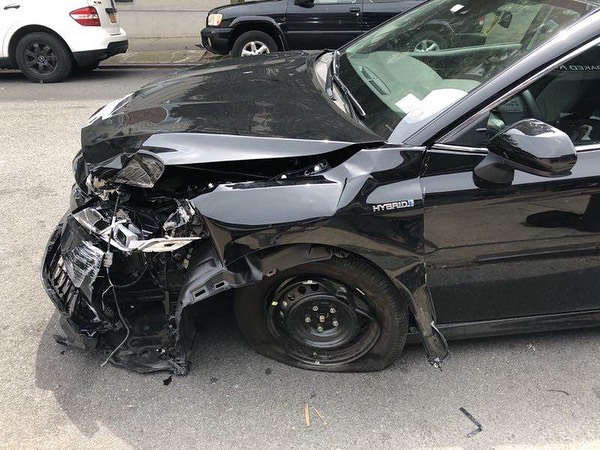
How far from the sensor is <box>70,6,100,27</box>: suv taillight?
766 cm

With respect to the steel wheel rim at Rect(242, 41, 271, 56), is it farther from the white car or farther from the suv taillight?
the suv taillight

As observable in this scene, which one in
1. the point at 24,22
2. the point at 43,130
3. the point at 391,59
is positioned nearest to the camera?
the point at 391,59

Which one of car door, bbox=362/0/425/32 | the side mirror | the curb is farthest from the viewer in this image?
the curb

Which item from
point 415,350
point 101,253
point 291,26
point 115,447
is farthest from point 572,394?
Answer: point 291,26

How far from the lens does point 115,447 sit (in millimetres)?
2111

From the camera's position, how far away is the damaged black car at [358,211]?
2.01m

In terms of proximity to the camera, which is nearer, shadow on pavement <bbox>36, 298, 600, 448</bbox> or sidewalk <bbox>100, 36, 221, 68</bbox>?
shadow on pavement <bbox>36, 298, 600, 448</bbox>

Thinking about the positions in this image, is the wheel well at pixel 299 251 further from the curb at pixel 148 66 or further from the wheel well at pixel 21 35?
the curb at pixel 148 66

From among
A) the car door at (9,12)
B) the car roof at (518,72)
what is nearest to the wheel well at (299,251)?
the car roof at (518,72)

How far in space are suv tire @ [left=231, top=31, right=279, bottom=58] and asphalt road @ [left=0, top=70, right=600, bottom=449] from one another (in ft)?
20.1

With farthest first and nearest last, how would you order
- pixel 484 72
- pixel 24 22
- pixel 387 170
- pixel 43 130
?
1. pixel 24 22
2. pixel 43 130
3. pixel 484 72
4. pixel 387 170

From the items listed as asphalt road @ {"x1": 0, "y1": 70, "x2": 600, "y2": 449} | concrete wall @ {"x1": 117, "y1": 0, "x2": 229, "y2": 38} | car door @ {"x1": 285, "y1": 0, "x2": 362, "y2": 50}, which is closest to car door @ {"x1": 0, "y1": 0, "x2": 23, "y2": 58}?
car door @ {"x1": 285, "y1": 0, "x2": 362, "y2": 50}

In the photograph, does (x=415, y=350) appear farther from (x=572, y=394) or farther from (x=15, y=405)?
(x=15, y=405)

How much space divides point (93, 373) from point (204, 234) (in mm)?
960
